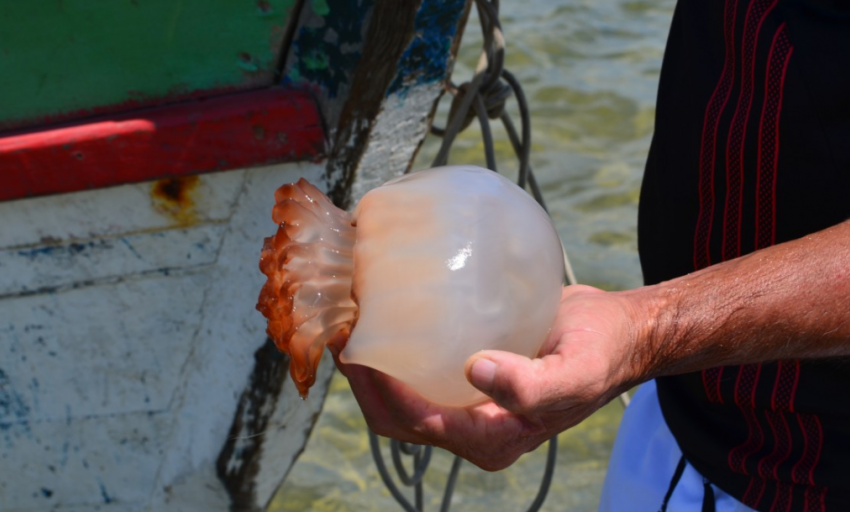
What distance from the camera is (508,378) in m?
0.93

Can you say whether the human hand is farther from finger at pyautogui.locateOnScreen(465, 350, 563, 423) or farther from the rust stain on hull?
the rust stain on hull

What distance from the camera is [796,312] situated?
104 cm

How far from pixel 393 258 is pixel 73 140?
1.00m

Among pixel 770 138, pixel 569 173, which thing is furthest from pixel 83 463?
pixel 569 173

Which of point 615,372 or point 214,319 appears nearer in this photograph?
point 615,372

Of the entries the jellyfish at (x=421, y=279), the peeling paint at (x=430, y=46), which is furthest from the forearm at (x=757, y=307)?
the peeling paint at (x=430, y=46)

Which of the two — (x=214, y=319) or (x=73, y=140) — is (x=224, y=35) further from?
(x=214, y=319)

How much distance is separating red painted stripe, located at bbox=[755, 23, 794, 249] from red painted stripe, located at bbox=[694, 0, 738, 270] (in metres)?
0.08

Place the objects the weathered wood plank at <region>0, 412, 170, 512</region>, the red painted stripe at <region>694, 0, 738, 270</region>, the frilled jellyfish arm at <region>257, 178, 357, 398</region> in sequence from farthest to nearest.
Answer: the weathered wood plank at <region>0, 412, 170, 512</region>, the red painted stripe at <region>694, 0, 738, 270</region>, the frilled jellyfish arm at <region>257, 178, 357, 398</region>

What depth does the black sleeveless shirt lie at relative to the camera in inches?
46.9

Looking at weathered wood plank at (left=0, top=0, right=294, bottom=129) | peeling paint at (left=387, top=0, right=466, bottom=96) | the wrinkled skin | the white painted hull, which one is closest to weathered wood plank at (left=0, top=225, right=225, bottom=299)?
the white painted hull

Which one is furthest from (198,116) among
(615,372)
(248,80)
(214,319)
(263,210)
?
(615,372)

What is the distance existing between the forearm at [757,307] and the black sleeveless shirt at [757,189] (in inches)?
8.0

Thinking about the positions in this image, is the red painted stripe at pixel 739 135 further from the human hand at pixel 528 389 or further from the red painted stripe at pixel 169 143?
the red painted stripe at pixel 169 143
